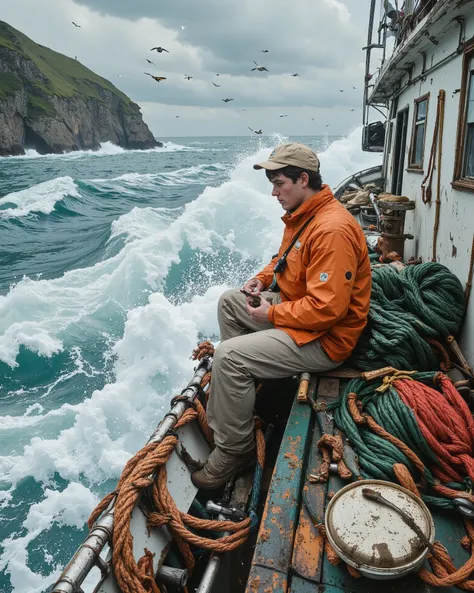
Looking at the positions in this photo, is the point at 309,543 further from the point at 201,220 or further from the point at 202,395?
the point at 201,220

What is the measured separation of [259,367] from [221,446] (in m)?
0.53

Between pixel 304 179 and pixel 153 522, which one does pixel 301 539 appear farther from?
pixel 304 179

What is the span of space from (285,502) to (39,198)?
2394cm

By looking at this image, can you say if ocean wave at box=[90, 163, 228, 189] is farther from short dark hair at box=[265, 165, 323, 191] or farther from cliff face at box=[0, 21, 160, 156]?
short dark hair at box=[265, 165, 323, 191]

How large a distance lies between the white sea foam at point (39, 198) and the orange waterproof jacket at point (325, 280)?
20329mm

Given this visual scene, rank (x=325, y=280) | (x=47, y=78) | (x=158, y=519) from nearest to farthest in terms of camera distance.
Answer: (x=158, y=519) < (x=325, y=280) < (x=47, y=78)

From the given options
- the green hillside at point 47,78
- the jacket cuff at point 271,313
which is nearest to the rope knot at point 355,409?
the jacket cuff at point 271,313

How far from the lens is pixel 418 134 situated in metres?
6.58

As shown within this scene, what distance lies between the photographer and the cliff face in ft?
201

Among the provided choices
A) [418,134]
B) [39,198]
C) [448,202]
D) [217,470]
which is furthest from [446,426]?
[39,198]

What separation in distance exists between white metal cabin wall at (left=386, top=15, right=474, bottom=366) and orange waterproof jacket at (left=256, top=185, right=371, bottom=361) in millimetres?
1112

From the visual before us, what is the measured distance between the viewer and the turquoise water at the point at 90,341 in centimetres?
505

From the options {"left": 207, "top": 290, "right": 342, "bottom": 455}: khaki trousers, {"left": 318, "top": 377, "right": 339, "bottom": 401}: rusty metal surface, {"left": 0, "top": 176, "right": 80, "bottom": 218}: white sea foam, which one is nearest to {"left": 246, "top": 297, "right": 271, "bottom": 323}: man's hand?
{"left": 207, "top": 290, "right": 342, "bottom": 455}: khaki trousers

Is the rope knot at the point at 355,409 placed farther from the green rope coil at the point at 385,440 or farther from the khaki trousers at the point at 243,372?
the khaki trousers at the point at 243,372
